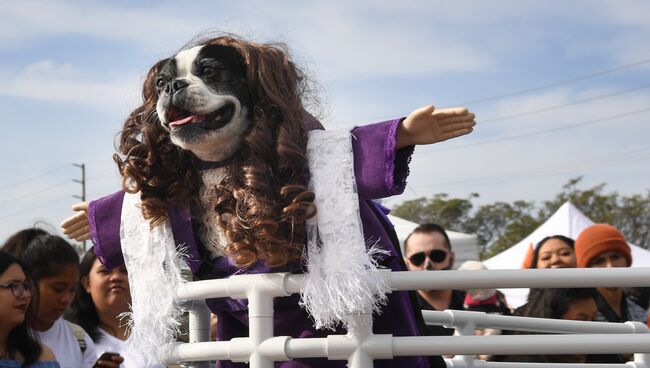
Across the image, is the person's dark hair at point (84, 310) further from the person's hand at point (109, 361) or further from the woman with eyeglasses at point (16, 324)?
the person's hand at point (109, 361)

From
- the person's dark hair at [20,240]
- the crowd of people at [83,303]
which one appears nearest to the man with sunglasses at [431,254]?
the crowd of people at [83,303]

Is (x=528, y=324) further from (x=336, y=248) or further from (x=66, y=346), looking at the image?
(x=66, y=346)

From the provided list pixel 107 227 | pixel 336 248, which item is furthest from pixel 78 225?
pixel 336 248

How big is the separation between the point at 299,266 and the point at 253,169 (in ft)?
0.85

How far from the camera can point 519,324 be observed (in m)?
3.03

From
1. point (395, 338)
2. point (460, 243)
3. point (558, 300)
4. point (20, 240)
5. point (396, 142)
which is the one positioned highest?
point (460, 243)

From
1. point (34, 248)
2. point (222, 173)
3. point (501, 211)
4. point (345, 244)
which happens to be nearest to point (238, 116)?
point (222, 173)

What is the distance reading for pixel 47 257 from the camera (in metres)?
3.79

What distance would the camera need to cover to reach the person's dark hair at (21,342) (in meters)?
3.27

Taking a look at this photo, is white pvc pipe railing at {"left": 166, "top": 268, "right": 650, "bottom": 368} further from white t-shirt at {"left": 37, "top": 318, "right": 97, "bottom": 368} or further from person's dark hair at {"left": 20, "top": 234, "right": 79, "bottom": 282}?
person's dark hair at {"left": 20, "top": 234, "right": 79, "bottom": 282}

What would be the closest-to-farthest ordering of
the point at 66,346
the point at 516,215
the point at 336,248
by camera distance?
the point at 336,248 → the point at 66,346 → the point at 516,215

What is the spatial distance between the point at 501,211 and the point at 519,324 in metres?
38.8

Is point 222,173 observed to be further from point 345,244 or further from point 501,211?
point 501,211

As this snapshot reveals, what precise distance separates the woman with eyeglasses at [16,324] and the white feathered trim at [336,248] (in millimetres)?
1382
